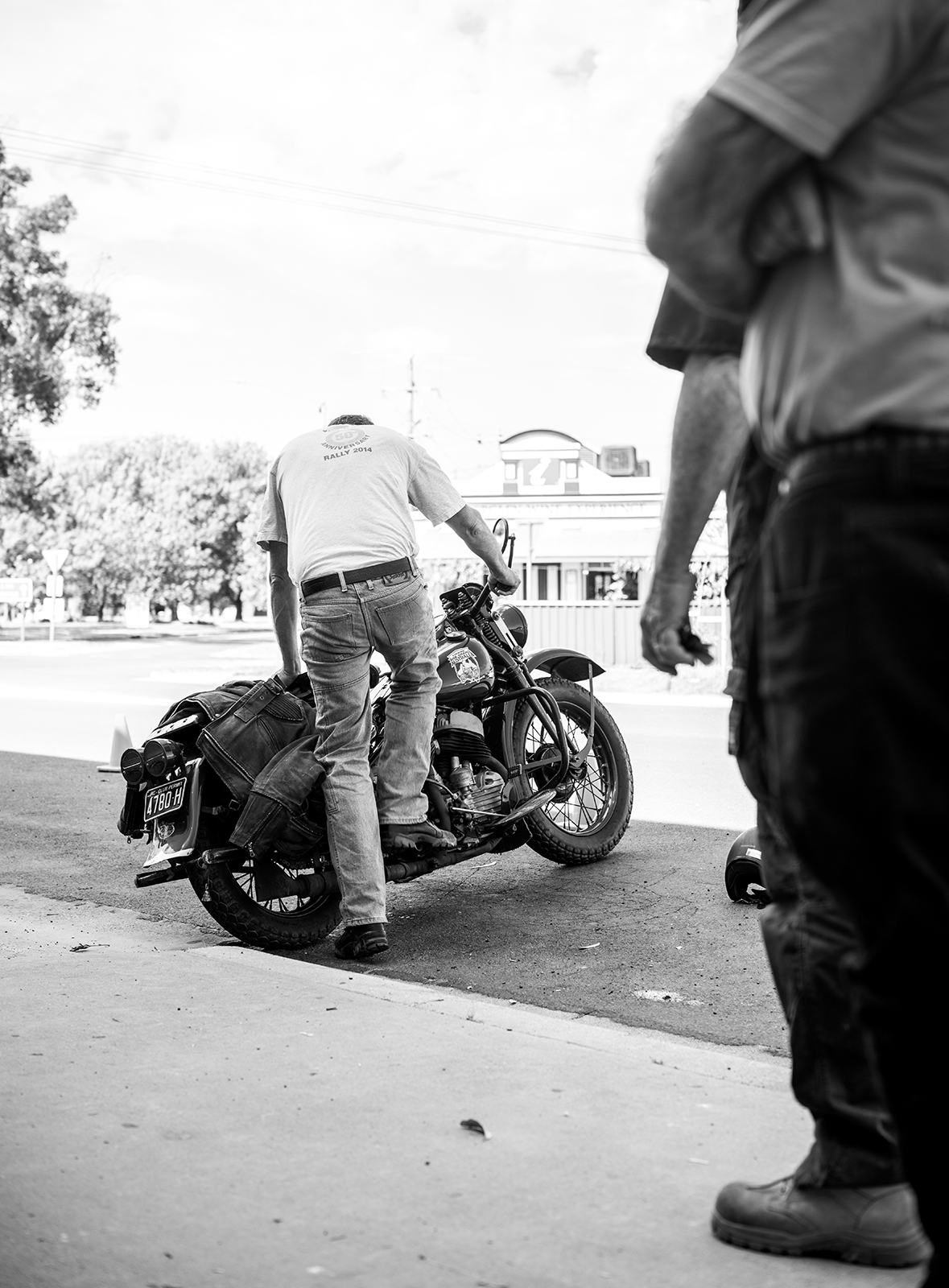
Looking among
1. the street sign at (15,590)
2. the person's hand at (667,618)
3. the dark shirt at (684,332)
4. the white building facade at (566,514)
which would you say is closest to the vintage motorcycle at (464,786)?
the person's hand at (667,618)

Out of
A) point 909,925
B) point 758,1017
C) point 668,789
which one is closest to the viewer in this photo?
point 909,925

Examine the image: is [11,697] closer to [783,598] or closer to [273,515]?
[273,515]

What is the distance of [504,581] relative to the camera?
5.61 metres

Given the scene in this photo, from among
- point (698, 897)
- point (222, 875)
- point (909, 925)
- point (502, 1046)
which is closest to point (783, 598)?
point (909, 925)

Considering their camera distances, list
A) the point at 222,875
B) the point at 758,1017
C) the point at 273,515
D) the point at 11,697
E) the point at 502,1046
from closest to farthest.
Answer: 1. the point at 502,1046
2. the point at 758,1017
3. the point at 222,875
4. the point at 273,515
5. the point at 11,697

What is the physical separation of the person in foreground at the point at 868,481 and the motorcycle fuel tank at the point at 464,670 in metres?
4.02

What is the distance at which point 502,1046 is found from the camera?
343 centimetres

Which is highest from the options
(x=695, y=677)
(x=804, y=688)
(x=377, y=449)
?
(x=377, y=449)

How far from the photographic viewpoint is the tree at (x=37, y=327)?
32.6 m

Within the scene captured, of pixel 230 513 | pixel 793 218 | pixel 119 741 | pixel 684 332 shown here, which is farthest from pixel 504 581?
pixel 230 513

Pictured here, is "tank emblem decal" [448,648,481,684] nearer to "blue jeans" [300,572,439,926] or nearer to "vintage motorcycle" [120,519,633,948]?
"vintage motorcycle" [120,519,633,948]

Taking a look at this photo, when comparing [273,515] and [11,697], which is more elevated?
[273,515]

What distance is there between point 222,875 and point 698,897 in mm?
1915

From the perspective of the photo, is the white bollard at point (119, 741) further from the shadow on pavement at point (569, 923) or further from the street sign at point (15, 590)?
the street sign at point (15, 590)
